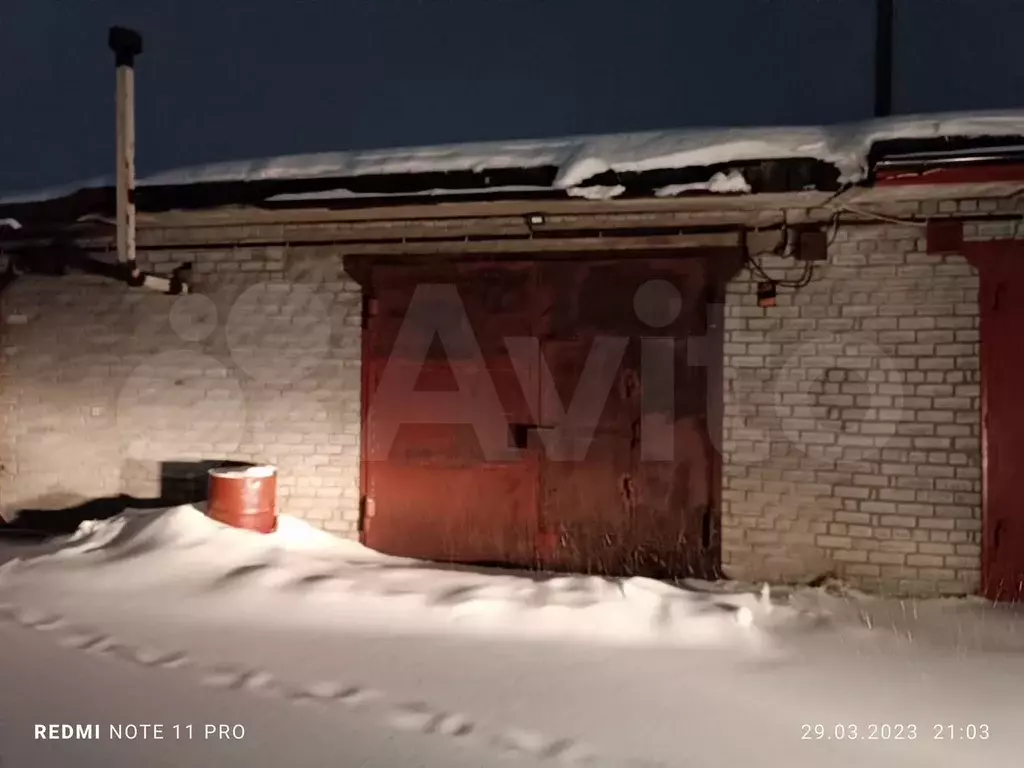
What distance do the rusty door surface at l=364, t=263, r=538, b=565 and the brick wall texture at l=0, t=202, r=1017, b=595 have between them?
21 centimetres

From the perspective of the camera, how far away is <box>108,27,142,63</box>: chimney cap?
484 centimetres

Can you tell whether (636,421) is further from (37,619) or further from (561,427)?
(37,619)

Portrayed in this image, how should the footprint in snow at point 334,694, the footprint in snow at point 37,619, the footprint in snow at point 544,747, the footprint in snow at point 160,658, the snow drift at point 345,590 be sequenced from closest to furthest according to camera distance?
1. the footprint in snow at point 544,747
2. the footprint in snow at point 334,694
3. the footprint in snow at point 160,658
4. the footprint in snow at point 37,619
5. the snow drift at point 345,590

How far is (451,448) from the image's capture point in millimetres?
5035

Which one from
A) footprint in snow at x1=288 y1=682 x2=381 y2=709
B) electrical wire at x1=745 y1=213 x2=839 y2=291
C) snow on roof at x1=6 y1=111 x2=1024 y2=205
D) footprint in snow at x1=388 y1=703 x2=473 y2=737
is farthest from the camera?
electrical wire at x1=745 y1=213 x2=839 y2=291

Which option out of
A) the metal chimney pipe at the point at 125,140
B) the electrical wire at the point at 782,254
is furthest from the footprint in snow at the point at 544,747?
the metal chimney pipe at the point at 125,140

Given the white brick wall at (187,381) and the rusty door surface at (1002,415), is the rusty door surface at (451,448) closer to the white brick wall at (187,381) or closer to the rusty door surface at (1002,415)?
the white brick wall at (187,381)

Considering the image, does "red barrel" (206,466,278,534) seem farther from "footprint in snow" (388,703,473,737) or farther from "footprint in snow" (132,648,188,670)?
"footprint in snow" (388,703,473,737)

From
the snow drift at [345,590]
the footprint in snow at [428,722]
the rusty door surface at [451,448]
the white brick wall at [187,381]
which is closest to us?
the footprint in snow at [428,722]

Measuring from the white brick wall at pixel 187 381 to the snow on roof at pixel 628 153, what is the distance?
23.6 inches

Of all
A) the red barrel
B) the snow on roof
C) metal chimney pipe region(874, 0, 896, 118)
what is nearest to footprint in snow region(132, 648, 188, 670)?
the red barrel

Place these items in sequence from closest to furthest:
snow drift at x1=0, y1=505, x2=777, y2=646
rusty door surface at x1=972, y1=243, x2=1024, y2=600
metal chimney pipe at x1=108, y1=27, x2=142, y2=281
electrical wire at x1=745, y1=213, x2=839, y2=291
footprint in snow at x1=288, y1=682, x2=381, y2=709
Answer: footprint in snow at x1=288, y1=682, x2=381, y2=709 → snow drift at x1=0, y1=505, x2=777, y2=646 → rusty door surface at x1=972, y1=243, x2=1024, y2=600 → electrical wire at x1=745, y1=213, x2=839, y2=291 → metal chimney pipe at x1=108, y1=27, x2=142, y2=281

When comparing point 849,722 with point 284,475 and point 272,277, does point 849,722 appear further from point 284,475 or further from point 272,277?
point 272,277

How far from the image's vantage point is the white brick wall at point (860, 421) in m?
4.30
